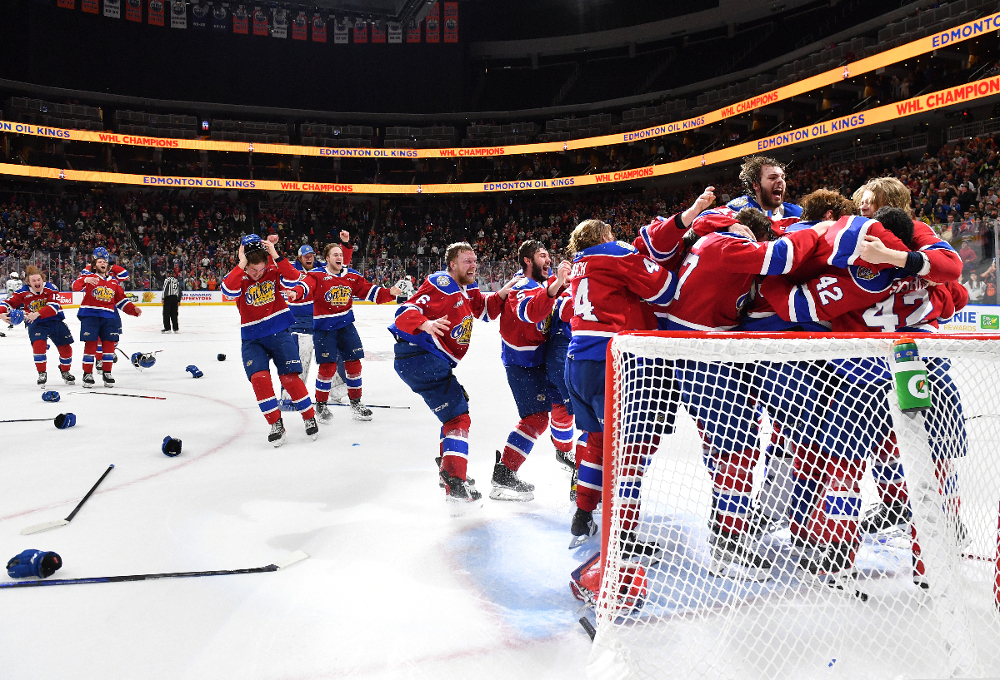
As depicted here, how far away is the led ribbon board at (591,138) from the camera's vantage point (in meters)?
18.0

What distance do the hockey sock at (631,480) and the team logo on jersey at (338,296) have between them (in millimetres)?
4168

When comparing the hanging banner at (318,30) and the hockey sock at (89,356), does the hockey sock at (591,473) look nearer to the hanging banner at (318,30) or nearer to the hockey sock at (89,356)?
the hockey sock at (89,356)

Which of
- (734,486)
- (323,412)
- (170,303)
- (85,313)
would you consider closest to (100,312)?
(85,313)

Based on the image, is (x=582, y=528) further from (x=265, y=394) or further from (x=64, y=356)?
(x=64, y=356)

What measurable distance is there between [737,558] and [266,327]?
400cm

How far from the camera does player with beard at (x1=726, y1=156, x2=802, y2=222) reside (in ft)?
10.1

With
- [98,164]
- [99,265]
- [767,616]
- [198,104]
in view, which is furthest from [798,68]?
[98,164]

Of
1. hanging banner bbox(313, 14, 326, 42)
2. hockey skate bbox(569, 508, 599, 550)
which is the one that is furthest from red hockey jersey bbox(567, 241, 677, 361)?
hanging banner bbox(313, 14, 326, 42)

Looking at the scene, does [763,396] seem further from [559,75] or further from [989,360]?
[559,75]

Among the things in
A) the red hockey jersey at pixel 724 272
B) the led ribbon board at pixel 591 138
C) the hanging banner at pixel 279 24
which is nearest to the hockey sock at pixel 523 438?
the red hockey jersey at pixel 724 272

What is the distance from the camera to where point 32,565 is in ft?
8.47

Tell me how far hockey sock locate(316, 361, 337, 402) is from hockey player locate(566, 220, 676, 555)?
361 cm

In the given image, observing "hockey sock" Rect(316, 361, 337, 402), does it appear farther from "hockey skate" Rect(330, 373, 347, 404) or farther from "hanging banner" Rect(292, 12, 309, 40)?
"hanging banner" Rect(292, 12, 309, 40)

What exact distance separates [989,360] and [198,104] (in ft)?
122
